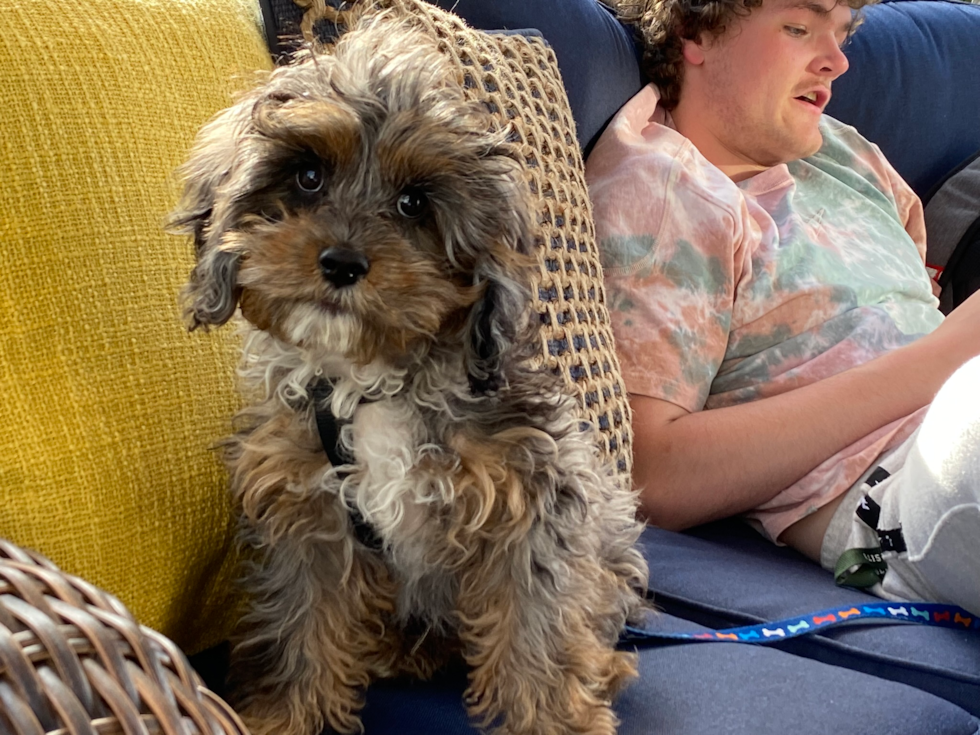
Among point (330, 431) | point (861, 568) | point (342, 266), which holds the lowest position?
point (861, 568)

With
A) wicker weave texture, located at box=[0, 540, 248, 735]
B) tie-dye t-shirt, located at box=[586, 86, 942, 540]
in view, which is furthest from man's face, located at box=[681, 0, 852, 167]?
wicker weave texture, located at box=[0, 540, 248, 735]

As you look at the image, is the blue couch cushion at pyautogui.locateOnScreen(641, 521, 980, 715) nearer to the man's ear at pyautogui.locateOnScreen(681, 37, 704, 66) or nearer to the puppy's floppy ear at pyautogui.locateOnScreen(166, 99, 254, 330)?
the puppy's floppy ear at pyautogui.locateOnScreen(166, 99, 254, 330)

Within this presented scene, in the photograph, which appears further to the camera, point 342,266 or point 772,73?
point 772,73

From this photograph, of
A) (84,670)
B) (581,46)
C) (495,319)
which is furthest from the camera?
(581,46)

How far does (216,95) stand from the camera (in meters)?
1.44

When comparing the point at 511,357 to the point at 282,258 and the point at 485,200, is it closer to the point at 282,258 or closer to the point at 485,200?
the point at 485,200

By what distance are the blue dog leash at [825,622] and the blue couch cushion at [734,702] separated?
57mm

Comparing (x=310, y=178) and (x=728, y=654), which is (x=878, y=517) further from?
(x=310, y=178)

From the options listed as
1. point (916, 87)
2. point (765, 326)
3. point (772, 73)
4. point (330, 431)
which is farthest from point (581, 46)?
point (916, 87)

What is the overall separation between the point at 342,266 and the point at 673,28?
5.28 ft

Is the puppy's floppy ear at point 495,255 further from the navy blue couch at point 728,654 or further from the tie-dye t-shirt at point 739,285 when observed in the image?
the tie-dye t-shirt at point 739,285

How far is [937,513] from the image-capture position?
1.57 m

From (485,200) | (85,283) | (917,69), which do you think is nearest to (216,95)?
(85,283)

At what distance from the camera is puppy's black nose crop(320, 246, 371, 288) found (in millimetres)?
1055
